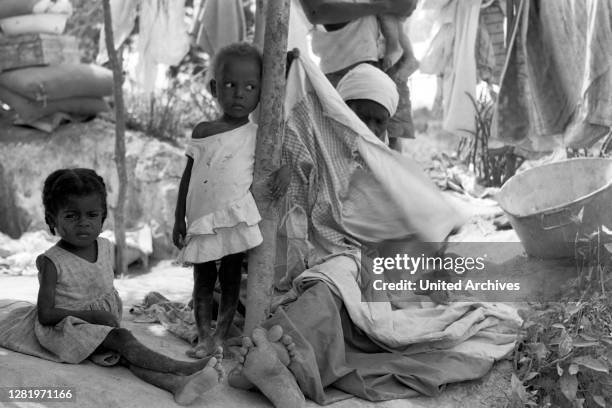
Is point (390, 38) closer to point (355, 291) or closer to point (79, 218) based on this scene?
point (355, 291)

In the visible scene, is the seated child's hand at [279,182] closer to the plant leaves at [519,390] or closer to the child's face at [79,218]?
the child's face at [79,218]

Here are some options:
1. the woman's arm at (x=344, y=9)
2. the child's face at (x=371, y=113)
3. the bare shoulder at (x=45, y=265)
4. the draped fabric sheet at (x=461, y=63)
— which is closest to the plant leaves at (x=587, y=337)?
the child's face at (x=371, y=113)

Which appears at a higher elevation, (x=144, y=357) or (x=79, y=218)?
(x=79, y=218)

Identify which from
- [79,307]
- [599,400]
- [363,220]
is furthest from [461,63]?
[79,307]

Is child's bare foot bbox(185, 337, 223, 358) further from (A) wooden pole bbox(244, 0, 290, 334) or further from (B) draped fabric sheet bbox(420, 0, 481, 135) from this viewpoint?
(B) draped fabric sheet bbox(420, 0, 481, 135)

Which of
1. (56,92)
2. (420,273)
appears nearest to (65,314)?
(420,273)

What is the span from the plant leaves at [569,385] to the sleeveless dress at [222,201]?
1348 mm

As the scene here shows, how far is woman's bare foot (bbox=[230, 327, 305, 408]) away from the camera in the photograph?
2.62m

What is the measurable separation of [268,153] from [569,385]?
151 centimetres

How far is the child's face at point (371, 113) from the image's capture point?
140 inches

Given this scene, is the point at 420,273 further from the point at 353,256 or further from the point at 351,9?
the point at 351,9

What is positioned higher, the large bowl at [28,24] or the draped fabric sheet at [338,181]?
the large bowl at [28,24]

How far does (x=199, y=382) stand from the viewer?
252 cm

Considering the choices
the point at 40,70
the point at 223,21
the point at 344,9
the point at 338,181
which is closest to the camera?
the point at 338,181
